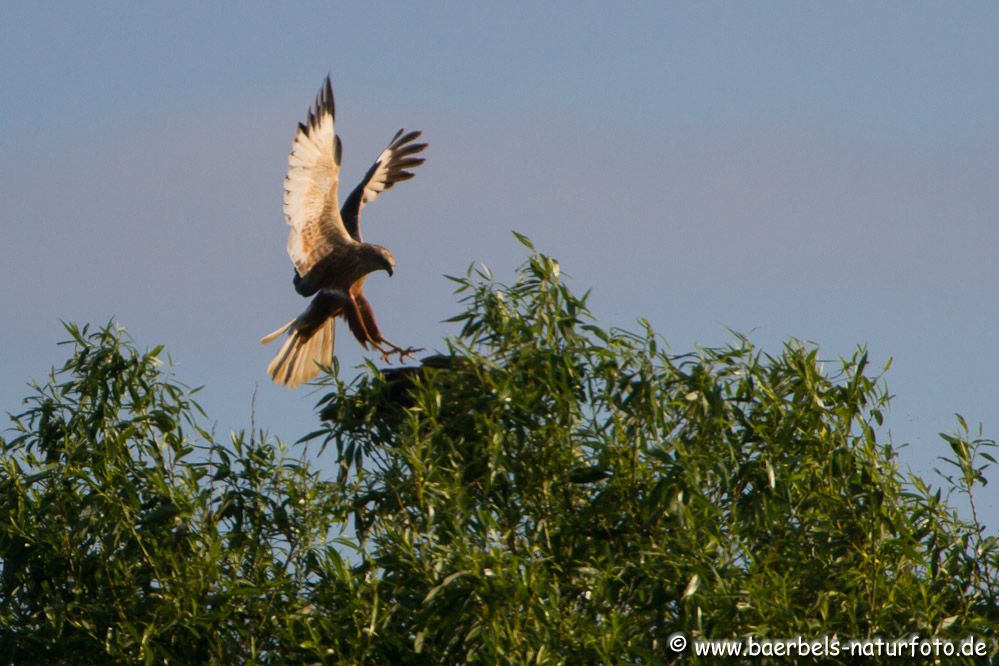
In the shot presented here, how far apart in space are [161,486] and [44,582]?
823mm

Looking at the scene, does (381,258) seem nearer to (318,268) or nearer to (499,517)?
(318,268)

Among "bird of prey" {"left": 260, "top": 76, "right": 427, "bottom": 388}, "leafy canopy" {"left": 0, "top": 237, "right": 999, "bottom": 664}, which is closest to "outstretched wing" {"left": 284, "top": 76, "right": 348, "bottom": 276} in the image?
"bird of prey" {"left": 260, "top": 76, "right": 427, "bottom": 388}

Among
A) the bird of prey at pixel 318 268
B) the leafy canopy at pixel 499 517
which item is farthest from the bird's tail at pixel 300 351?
the leafy canopy at pixel 499 517

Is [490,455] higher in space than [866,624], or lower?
higher

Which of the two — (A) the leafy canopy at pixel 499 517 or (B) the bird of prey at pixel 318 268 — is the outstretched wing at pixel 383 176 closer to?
(B) the bird of prey at pixel 318 268

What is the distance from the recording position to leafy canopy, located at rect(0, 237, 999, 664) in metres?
6.72

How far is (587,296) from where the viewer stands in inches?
310

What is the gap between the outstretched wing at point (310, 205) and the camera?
473 inches

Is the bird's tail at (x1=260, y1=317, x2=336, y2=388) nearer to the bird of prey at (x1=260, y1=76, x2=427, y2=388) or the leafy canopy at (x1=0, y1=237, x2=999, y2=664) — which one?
the bird of prey at (x1=260, y1=76, x2=427, y2=388)

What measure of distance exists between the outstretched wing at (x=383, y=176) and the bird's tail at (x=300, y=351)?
→ 1.09m

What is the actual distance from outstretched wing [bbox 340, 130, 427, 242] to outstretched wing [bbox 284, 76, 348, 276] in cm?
69

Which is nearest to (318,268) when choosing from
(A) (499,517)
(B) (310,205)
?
(B) (310,205)

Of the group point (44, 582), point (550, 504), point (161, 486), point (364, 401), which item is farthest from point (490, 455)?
point (44, 582)

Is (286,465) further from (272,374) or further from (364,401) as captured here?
(272,374)
